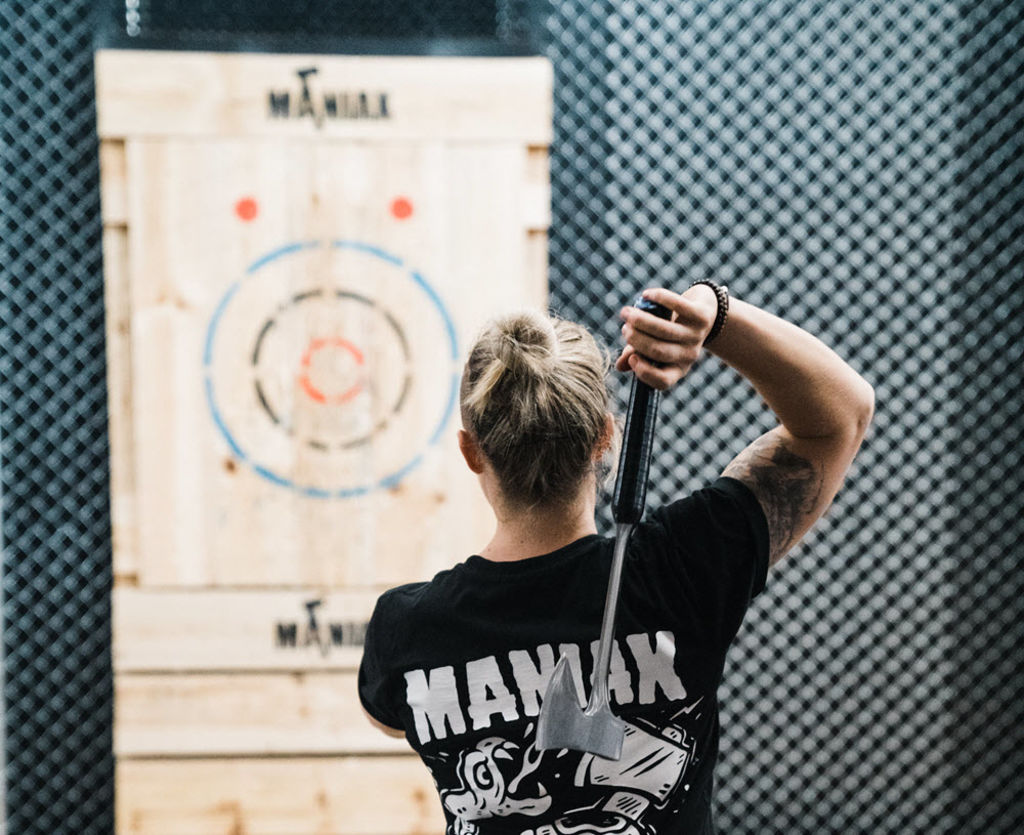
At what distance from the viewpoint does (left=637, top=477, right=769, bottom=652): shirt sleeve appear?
2.27ft

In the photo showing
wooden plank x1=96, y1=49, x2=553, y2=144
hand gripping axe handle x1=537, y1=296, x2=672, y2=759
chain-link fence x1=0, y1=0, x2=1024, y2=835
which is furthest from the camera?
chain-link fence x1=0, y1=0, x2=1024, y2=835

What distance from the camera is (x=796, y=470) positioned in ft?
2.49

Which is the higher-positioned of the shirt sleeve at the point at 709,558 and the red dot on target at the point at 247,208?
the red dot on target at the point at 247,208

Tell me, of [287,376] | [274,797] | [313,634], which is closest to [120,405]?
[287,376]

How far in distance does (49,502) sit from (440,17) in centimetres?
111

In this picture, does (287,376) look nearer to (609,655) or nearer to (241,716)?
(241,716)

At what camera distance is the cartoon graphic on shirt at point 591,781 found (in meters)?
A: 0.67

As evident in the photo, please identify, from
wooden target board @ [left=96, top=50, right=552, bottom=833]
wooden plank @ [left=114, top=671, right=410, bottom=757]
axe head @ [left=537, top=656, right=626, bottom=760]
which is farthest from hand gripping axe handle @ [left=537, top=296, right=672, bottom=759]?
wooden plank @ [left=114, top=671, right=410, bottom=757]

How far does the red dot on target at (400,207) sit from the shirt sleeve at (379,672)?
33.0 inches

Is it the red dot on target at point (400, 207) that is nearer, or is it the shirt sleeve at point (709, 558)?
the shirt sleeve at point (709, 558)

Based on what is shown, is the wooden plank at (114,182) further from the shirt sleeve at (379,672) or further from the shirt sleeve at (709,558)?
the shirt sleeve at (709,558)

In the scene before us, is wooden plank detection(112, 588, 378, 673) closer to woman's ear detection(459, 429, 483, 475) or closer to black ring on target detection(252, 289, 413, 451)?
black ring on target detection(252, 289, 413, 451)

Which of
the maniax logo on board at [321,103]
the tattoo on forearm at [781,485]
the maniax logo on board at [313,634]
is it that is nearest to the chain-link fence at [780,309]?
the maniax logo on board at [321,103]

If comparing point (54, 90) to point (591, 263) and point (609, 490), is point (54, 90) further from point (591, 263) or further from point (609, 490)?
point (609, 490)
